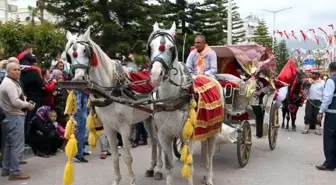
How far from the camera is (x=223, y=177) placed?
6.18m

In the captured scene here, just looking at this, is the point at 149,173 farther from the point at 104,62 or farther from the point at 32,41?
the point at 32,41

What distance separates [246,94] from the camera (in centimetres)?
673

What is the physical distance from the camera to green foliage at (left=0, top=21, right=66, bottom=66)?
11.8 m

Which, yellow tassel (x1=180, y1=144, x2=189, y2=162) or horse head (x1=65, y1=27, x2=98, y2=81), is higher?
horse head (x1=65, y1=27, x2=98, y2=81)

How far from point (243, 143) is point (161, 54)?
329 cm

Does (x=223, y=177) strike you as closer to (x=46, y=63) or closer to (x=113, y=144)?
(x=113, y=144)

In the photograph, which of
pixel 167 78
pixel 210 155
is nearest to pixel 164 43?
pixel 167 78

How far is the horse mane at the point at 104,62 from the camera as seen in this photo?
4.90 meters

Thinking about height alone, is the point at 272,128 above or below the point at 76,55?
below

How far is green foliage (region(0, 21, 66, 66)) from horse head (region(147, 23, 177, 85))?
8098mm

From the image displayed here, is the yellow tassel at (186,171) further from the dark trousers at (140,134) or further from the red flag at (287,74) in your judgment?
the red flag at (287,74)

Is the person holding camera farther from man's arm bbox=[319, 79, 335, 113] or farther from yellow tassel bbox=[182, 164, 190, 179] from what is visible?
man's arm bbox=[319, 79, 335, 113]

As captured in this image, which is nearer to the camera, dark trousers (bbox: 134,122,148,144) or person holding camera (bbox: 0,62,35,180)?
person holding camera (bbox: 0,62,35,180)

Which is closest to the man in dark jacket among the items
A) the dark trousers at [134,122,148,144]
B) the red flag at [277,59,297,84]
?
the dark trousers at [134,122,148,144]
